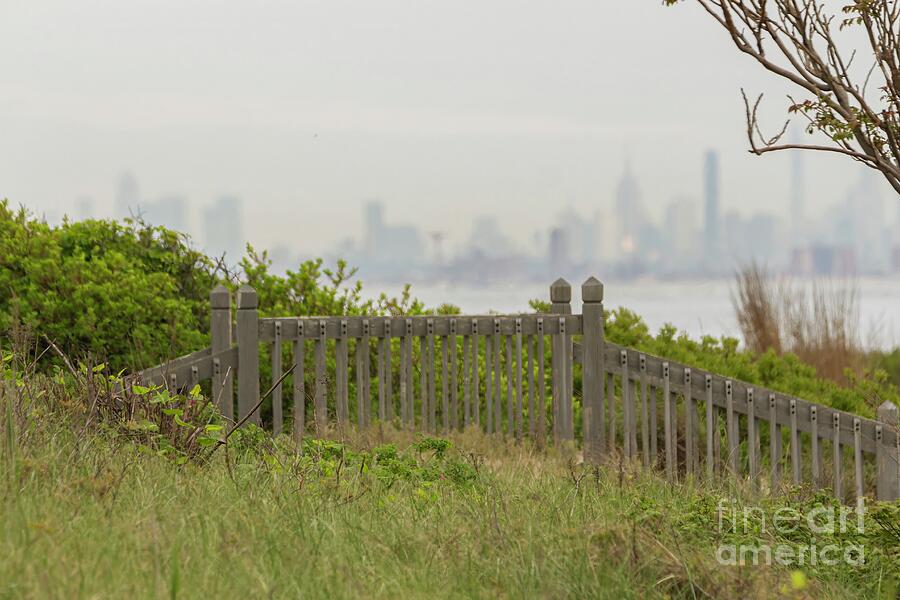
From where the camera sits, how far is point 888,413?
8.20 m

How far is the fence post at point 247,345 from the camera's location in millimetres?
8461

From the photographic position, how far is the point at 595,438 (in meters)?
9.30

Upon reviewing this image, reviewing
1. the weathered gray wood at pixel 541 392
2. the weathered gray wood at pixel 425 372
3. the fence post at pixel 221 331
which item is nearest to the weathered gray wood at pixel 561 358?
the weathered gray wood at pixel 541 392

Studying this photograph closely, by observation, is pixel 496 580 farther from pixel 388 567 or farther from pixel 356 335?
pixel 356 335

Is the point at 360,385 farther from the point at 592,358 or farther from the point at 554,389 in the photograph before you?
the point at 592,358

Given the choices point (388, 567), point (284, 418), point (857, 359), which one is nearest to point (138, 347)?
point (284, 418)

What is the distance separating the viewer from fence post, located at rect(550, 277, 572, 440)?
9281 mm

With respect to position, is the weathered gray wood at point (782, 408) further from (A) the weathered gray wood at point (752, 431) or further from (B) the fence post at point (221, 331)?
(B) the fence post at point (221, 331)

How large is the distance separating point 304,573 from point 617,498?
2.46m

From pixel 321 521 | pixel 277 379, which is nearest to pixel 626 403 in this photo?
pixel 277 379

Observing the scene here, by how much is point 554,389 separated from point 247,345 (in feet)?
9.66

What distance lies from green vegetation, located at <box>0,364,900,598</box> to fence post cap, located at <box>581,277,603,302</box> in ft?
10.00

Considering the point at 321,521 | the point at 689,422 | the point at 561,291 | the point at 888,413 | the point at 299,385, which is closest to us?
the point at 321,521

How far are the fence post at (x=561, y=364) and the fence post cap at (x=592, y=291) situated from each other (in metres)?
0.15
